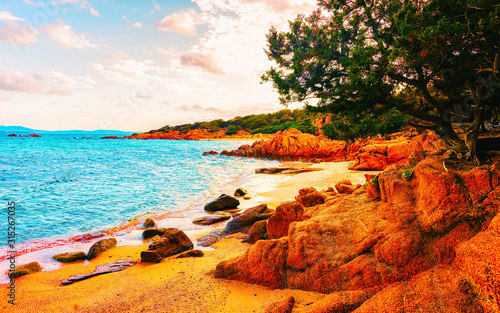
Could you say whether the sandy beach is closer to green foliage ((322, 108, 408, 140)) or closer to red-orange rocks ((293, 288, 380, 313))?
red-orange rocks ((293, 288, 380, 313))

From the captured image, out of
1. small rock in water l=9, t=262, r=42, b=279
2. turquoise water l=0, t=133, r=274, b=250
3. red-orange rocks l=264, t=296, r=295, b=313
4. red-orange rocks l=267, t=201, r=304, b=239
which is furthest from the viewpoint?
turquoise water l=0, t=133, r=274, b=250

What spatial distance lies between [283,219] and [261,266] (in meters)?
3.00

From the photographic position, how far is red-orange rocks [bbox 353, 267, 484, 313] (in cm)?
357

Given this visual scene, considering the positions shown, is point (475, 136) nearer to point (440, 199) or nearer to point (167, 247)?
point (440, 199)

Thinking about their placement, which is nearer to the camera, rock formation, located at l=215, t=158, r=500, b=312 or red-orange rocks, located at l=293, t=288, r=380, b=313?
rock formation, located at l=215, t=158, r=500, b=312

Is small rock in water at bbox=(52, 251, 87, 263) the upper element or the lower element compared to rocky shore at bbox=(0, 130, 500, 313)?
lower

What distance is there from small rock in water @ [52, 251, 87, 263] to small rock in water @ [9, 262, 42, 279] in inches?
27.7

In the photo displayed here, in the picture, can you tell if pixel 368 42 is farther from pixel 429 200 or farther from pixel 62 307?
pixel 62 307

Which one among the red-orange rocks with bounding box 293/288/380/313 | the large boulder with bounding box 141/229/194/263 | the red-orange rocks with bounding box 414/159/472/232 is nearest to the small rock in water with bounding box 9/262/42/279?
the large boulder with bounding box 141/229/194/263

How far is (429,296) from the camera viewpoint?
390 cm

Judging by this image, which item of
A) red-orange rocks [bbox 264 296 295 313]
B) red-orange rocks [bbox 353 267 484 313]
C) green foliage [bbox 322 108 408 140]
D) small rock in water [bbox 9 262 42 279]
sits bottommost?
small rock in water [bbox 9 262 42 279]

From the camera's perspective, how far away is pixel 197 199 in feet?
63.6

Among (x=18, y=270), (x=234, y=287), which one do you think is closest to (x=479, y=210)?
(x=234, y=287)

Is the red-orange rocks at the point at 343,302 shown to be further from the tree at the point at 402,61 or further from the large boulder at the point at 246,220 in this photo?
the large boulder at the point at 246,220
